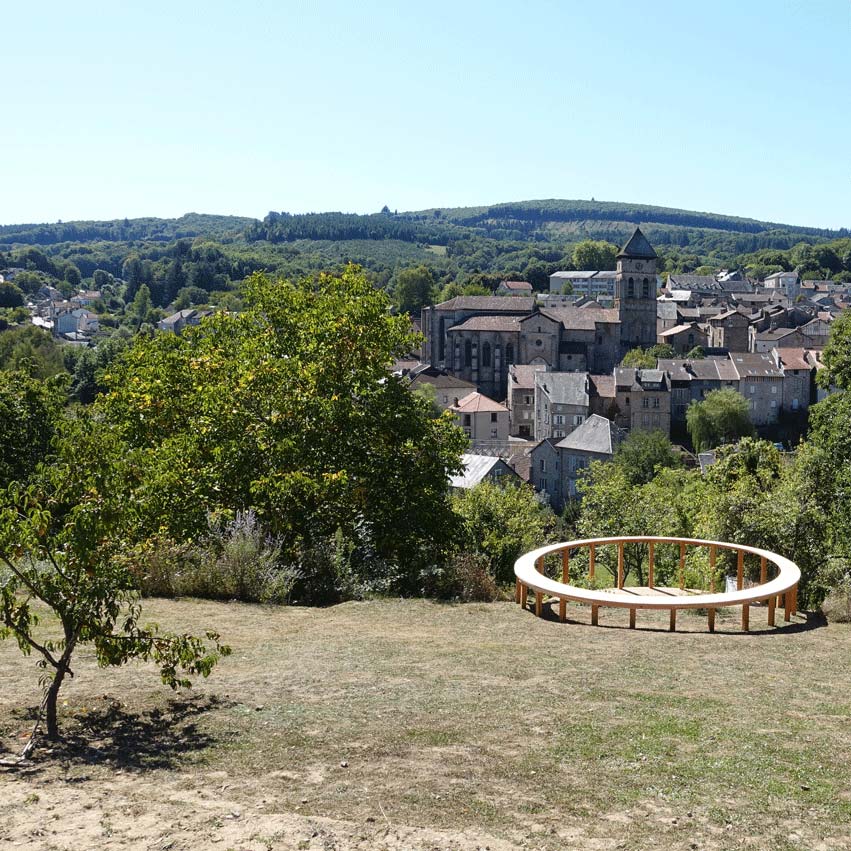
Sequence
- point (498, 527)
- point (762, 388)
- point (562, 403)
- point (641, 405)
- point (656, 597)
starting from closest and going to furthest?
point (656, 597) → point (498, 527) → point (562, 403) → point (641, 405) → point (762, 388)

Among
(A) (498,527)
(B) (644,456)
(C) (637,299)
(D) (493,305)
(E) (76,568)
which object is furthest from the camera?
(D) (493,305)

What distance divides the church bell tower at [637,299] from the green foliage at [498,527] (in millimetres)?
62417

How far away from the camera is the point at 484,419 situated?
3083 inches

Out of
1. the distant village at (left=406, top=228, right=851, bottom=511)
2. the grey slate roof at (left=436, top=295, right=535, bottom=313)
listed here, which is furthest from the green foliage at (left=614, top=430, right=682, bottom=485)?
the grey slate roof at (left=436, top=295, right=535, bottom=313)

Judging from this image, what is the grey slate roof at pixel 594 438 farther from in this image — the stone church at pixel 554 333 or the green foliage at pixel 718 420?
the stone church at pixel 554 333

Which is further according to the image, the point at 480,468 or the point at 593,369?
the point at 593,369

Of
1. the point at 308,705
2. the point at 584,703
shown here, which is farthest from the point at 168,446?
the point at 584,703

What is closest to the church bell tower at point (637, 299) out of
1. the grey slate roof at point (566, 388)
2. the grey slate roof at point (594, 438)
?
the grey slate roof at point (566, 388)

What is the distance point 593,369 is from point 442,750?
89.1m

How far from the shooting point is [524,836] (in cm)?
482

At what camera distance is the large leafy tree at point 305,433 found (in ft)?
44.8

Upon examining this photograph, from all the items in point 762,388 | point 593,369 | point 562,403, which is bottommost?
point 562,403

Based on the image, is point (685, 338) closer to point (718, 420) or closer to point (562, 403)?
point (718, 420)

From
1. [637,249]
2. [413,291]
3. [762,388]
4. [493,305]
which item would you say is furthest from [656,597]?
[413,291]
